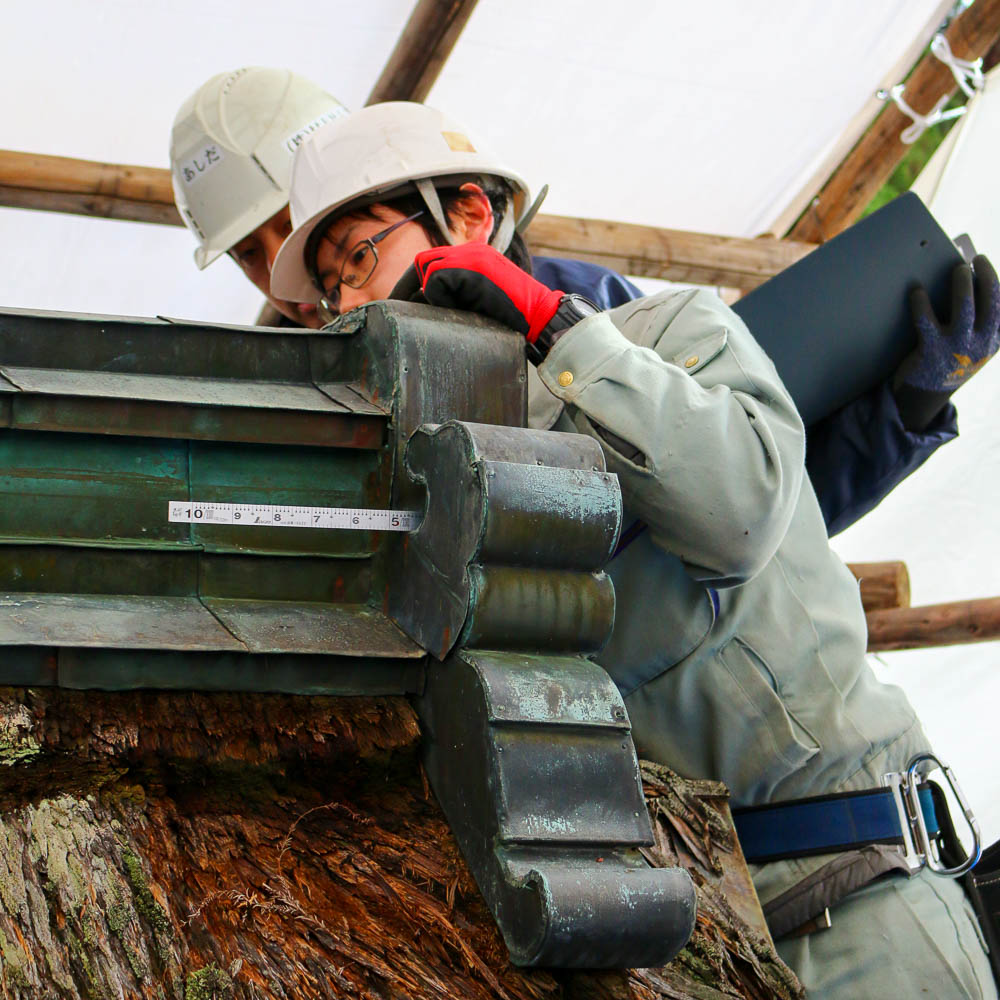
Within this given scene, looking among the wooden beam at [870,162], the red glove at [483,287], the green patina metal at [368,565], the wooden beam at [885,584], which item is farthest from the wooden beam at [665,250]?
the green patina metal at [368,565]

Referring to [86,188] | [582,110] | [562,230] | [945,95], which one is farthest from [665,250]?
[86,188]

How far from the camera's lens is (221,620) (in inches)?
34.7

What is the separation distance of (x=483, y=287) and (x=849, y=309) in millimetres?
757

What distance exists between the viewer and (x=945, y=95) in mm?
3334

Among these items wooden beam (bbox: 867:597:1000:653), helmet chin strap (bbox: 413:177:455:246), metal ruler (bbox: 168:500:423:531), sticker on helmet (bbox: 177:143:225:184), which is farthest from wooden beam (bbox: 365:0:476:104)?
metal ruler (bbox: 168:500:423:531)

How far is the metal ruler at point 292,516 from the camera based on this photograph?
36.0 inches

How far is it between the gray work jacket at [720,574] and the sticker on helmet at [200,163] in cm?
152

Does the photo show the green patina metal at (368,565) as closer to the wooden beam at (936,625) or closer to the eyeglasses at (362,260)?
the eyeglasses at (362,260)

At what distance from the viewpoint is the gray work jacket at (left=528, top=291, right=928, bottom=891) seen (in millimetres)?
1005

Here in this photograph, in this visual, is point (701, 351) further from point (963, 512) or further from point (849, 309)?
point (963, 512)

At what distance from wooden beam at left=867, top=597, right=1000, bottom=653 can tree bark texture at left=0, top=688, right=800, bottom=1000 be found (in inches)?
98.9

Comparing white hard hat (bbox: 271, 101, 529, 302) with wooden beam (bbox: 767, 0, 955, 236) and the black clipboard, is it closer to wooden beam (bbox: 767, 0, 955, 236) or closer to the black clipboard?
the black clipboard

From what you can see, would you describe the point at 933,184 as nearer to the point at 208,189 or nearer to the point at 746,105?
the point at 746,105

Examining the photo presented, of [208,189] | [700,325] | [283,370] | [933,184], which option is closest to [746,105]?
[933,184]
